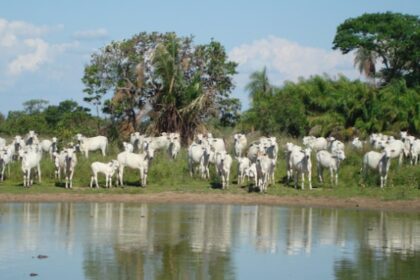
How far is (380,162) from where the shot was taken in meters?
34.4

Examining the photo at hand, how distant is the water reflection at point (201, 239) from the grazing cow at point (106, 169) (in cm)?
321

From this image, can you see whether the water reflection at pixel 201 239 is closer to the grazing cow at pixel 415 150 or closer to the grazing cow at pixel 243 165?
the grazing cow at pixel 243 165

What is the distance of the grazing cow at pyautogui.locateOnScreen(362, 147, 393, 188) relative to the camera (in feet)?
112

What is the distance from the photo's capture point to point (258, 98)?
55500mm

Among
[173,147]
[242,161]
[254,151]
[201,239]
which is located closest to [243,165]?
[242,161]

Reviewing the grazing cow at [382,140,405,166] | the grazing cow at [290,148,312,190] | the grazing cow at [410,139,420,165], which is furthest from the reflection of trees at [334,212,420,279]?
the grazing cow at [410,139,420,165]

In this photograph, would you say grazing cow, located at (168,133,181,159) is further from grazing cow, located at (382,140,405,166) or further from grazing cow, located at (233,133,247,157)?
grazing cow, located at (382,140,405,166)

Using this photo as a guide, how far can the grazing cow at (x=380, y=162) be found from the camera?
34.3 m

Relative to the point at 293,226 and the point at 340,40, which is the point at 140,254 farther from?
the point at 340,40

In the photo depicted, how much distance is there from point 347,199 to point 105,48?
2299cm

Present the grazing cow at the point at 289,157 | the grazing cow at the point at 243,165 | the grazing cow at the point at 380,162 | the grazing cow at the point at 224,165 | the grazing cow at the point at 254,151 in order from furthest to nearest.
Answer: the grazing cow at the point at 254,151 → the grazing cow at the point at 289,157 → the grazing cow at the point at 243,165 → the grazing cow at the point at 380,162 → the grazing cow at the point at 224,165

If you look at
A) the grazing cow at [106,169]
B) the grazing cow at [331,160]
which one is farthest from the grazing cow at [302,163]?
the grazing cow at [106,169]

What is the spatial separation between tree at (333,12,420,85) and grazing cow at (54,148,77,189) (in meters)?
29.0

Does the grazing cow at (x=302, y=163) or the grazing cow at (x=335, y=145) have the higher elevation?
the grazing cow at (x=335, y=145)
